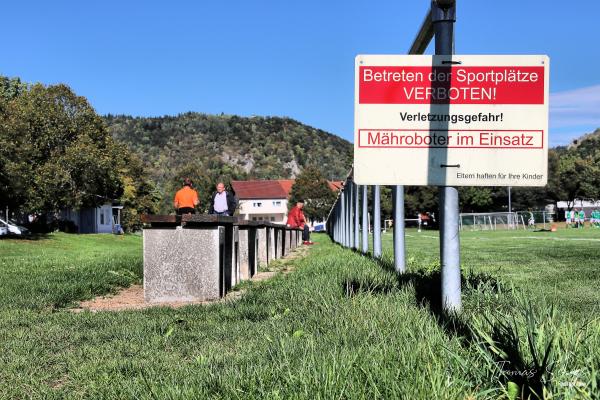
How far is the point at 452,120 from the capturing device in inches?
155

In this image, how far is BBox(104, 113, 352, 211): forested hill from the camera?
168m

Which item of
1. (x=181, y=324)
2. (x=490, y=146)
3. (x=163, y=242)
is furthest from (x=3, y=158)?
(x=490, y=146)

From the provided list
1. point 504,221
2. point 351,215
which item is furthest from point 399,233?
point 504,221

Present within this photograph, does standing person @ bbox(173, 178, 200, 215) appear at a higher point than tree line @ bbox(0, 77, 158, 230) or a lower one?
lower

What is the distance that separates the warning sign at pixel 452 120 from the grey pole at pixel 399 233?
3.71 metres

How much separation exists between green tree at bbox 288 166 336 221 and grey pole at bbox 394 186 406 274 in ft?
277

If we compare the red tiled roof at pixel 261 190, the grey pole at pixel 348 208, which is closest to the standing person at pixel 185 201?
the grey pole at pixel 348 208

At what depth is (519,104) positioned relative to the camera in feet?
12.9

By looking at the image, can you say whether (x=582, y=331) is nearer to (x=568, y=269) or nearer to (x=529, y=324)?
(x=529, y=324)

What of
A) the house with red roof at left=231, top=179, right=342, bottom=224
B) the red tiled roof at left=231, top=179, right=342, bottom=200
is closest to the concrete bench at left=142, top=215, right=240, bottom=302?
the red tiled roof at left=231, top=179, right=342, bottom=200

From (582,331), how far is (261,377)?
1662 millimetres

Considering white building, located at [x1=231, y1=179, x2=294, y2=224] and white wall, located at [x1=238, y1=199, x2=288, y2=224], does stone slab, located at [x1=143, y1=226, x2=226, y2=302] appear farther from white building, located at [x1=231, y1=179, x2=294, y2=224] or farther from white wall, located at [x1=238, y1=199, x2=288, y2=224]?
white wall, located at [x1=238, y1=199, x2=288, y2=224]

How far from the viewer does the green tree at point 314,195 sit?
92.9m

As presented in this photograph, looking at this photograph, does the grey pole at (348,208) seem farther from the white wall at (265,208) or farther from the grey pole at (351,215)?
the white wall at (265,208)
